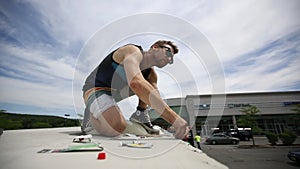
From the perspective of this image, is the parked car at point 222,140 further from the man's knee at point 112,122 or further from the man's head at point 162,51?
the man's knee at point 112,122

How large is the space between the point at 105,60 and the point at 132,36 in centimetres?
30

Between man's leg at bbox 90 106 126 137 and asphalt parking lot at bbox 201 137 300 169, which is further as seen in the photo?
asphalt parking lot at bbox 201 137 300 169

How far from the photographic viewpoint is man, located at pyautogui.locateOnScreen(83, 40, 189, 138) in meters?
0.70

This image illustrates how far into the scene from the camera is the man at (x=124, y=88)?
700 mm

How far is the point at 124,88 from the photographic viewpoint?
3.41 feet

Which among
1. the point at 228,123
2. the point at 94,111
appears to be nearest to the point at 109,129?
the point at 94,111

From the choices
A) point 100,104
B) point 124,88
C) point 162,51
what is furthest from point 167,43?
point 100,104

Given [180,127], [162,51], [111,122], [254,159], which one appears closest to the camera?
[180,127]

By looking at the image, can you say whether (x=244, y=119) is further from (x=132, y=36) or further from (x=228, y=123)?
(x=132, y=36)

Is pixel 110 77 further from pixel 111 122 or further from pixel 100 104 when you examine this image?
pixel 111 122

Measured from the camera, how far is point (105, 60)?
101 cm

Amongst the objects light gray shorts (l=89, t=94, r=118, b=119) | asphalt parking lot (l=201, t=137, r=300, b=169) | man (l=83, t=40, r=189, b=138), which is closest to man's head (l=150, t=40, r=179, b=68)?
man (l=83, t=40, r=189, b=138)

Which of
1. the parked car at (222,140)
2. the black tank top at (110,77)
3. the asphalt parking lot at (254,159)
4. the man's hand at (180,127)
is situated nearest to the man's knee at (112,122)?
the black tank top at (110,77)

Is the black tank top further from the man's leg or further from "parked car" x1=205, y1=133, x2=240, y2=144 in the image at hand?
"parked car" x1=205, y1=133, x2=240, y2=144
